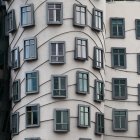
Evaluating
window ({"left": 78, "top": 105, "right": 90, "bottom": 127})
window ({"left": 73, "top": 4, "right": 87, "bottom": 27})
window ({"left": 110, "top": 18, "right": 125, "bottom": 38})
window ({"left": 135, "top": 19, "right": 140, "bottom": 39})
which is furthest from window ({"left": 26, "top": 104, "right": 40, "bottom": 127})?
window ({"left": 135, "top": 19, "right": 140, "bottom": 39})

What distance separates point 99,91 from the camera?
46.8 m

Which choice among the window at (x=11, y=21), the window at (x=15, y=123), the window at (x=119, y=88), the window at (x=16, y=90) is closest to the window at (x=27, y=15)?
the window at (x=11, y=21)

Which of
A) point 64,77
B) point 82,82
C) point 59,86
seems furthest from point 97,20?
point 59,86

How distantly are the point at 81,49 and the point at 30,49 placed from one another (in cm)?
348

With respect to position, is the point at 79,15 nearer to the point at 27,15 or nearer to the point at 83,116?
the point at 27,15

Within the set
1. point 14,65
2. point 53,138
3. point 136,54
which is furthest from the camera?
point 136,54

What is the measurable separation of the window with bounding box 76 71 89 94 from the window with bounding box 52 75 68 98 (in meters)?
0.87

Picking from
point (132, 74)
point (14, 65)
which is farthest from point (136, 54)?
point (14, 65)

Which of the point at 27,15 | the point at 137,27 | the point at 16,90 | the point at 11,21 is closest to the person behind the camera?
the point at 27,15

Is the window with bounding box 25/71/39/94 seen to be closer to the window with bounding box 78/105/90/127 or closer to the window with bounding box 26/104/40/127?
the window with bounding box 26/104/40/127

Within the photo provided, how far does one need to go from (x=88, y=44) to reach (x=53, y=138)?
23.1ft

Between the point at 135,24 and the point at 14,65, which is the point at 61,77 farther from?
the point at 135,24

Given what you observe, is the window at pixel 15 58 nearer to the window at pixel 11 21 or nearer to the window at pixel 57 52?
the window at pixel 11 21

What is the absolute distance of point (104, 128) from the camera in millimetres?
48219
